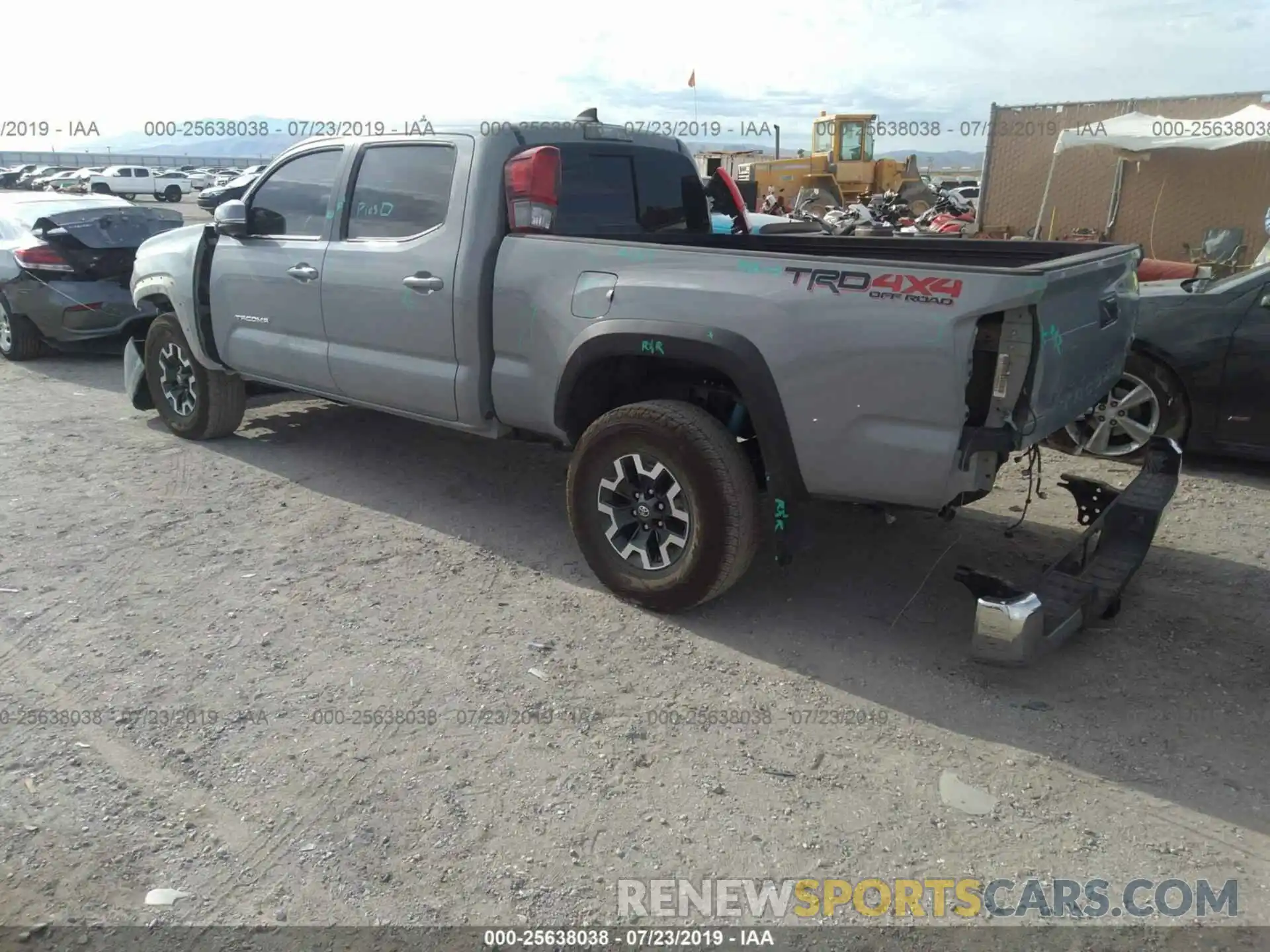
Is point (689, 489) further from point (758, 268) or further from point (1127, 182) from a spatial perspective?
point (1127, 182)

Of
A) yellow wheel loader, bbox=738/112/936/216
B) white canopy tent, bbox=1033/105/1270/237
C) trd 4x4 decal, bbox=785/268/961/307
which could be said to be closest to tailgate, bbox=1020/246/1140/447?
trd 4x4 decal, bbox=785/268/961/307

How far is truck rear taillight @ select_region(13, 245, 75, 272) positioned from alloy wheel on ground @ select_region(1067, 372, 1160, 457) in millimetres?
8714

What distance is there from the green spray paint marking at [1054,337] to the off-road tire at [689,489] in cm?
119

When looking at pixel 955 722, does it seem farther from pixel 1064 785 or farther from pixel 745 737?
pixel 745 737

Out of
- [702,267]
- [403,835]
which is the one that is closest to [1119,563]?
[702,267]

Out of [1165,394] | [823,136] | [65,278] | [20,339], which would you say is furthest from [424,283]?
[823,136]

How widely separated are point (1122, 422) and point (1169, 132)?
1228 cm

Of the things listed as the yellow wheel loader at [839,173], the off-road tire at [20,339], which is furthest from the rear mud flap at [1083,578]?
the yellow wheel loader at [839,173]

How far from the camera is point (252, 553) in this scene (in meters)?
4.74

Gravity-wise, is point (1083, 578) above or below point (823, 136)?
below

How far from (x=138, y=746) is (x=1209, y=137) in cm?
1730

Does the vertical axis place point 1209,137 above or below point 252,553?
above

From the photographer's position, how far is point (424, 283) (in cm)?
454

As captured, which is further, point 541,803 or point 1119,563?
point 1119,563
